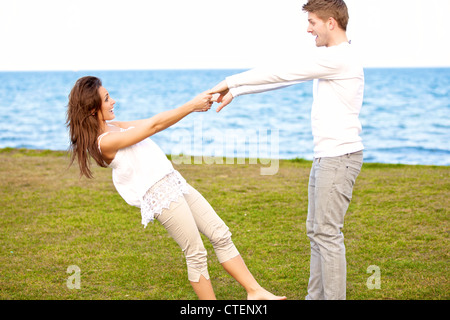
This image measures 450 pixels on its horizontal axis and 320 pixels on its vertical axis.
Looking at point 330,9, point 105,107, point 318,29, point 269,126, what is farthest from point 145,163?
point 269,126

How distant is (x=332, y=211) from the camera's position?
3.31 meters

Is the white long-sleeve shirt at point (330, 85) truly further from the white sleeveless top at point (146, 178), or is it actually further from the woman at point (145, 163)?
the white sleeveless top at point (146, 178)

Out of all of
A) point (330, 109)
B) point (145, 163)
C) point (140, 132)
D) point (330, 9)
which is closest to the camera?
point (330, 9)

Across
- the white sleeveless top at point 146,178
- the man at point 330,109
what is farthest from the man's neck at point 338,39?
the white sleeveless top at point 146,178

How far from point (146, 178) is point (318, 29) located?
1556 millimetres

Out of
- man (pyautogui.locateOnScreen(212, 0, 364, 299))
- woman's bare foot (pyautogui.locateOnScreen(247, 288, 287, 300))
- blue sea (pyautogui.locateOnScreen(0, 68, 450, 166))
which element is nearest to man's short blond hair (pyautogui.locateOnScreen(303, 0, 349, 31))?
man (pyautogui.locateOnScreen(212, 0, 364, 299))

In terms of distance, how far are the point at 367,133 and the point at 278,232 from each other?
18.7 meters

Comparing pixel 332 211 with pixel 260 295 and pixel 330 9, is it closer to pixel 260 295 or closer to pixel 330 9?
pixel 260 295

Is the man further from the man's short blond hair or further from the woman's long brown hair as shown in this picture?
the woman's long brown hair

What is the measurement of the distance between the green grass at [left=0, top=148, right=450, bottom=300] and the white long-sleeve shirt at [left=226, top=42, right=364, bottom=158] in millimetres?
1530

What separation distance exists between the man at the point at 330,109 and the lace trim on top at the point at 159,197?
748 millimetres

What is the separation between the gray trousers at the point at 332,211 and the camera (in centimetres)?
327

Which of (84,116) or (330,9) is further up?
(330,9)

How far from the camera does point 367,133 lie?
76.1 feet
